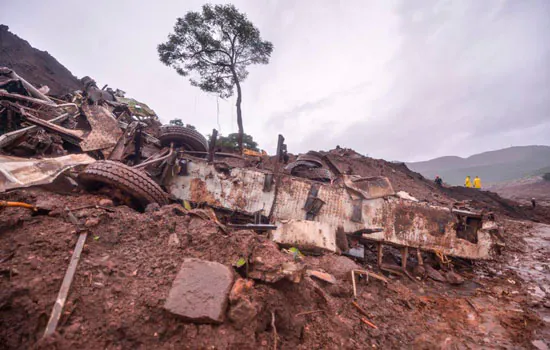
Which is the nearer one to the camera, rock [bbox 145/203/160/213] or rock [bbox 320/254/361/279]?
rock [bbox 145/203/160/213]

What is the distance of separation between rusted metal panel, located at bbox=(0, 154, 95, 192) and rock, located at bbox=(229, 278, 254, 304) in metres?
2.61

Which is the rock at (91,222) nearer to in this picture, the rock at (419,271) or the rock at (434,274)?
the rock at (419,271)

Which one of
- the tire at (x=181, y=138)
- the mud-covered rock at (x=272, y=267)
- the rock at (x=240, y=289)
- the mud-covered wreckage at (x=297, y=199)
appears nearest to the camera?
the rock at (x=240, y=289)

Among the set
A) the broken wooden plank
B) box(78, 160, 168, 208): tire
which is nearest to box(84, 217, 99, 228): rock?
the broken wooden plank

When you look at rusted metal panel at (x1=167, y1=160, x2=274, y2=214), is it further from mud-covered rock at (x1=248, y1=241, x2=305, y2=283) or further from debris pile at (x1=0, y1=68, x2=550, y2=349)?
mud-covered rock at (x1=248, y1=241, x2=305, y2=283)

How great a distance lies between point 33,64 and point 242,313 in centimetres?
2666

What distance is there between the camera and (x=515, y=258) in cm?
523

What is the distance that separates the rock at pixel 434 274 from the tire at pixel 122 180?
A: 189 inches

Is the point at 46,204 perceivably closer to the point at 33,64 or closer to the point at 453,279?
the point at 453,279

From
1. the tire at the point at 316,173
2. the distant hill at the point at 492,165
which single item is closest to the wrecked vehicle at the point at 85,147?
the tire at the point at 316,173

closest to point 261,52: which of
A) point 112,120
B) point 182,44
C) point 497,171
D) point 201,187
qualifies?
point 182,44

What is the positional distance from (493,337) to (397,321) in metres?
1.08

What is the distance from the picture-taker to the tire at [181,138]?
14.9ft

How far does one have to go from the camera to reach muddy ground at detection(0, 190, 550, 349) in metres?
1.34
